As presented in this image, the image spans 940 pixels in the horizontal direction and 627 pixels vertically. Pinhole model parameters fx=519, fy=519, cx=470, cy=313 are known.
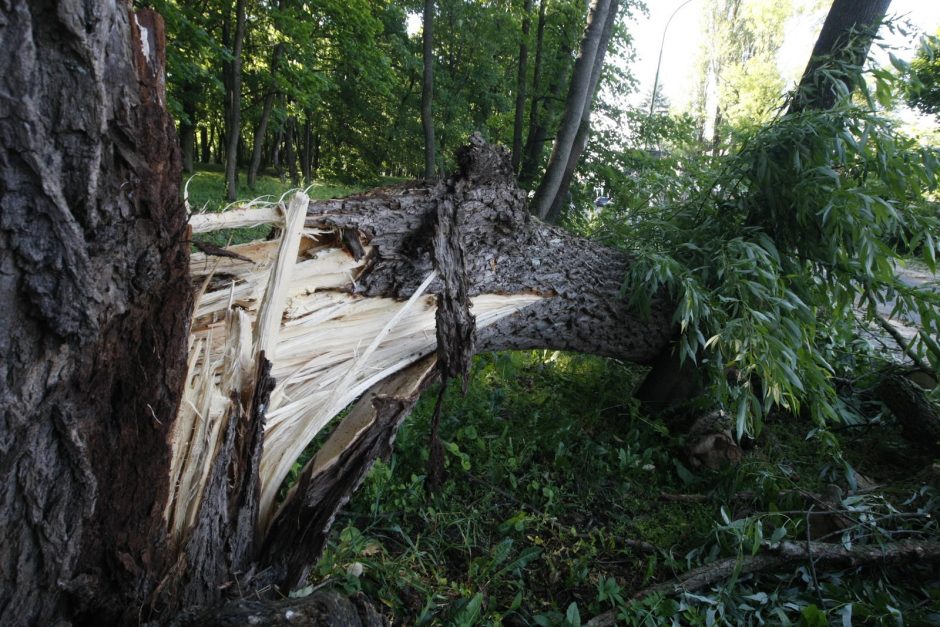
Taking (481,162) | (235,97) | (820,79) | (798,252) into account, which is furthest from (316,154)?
(798,252)

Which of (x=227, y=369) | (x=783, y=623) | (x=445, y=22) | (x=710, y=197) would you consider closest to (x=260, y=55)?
(x=445, y=22)

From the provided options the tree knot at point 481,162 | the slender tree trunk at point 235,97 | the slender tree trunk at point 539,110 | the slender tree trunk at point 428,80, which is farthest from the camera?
the slender tree trunk at point 235,97

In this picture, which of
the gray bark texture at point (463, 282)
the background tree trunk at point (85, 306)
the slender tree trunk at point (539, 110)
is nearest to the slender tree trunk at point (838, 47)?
the gray bark texture at point (463, 282)

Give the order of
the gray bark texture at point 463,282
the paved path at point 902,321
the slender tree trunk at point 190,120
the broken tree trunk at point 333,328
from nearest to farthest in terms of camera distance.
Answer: the broken tree trunk at point 333,328 < the gray bark texture at point 463,282 < the paved path at point 902,321 < the slender tree trunk at point 190,120

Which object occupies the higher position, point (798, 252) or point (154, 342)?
point (798, 252)

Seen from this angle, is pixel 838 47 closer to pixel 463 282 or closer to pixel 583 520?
pixel 463 282

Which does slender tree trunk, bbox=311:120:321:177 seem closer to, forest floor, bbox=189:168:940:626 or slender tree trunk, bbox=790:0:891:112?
slender tree trunk, bbox=790:0:891:112

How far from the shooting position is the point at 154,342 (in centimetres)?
116

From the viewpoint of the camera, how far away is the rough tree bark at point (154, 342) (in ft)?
2.99

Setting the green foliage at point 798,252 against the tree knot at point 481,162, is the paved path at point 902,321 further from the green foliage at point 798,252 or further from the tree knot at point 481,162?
the tree knot at point 481,162

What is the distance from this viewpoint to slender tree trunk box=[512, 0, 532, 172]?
791cm

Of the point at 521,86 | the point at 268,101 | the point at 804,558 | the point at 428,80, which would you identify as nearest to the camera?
the point at 804,558

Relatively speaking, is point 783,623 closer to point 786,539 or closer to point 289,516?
point 786,539

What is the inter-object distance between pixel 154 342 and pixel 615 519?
2.14m
